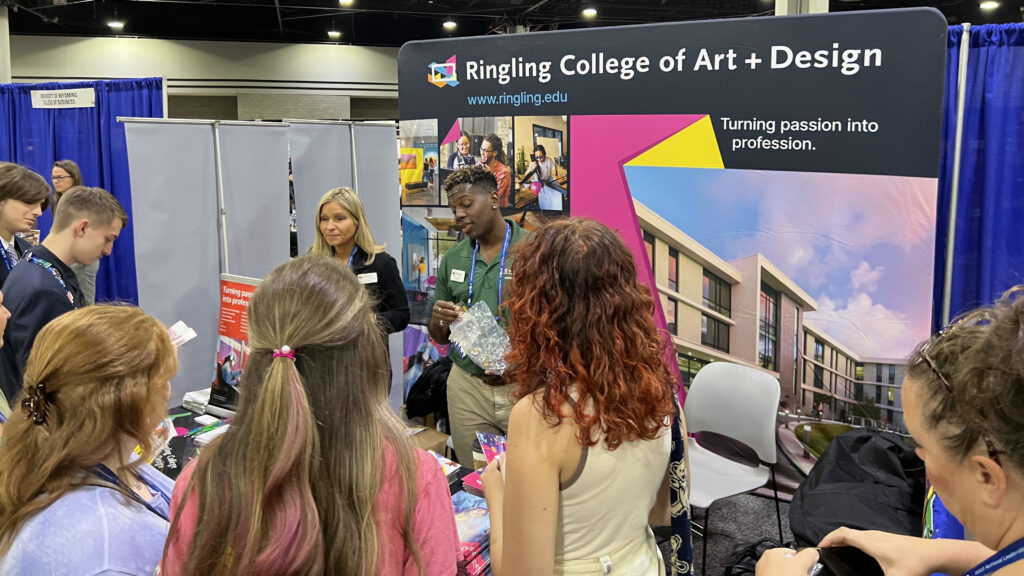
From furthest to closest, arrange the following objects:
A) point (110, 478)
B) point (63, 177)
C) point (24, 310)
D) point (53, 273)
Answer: point (63, 177)
point (53, 273)
point (24, 310)
point (110, 478)

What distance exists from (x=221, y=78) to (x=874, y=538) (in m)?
11.4

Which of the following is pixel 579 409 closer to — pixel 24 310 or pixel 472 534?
pixel 472 534

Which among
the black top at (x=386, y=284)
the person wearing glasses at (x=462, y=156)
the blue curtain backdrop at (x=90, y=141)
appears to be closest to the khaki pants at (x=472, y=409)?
the black top at (x=386, y=284)

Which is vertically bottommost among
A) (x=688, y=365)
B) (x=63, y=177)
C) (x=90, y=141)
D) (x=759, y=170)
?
(x=688, y=365)

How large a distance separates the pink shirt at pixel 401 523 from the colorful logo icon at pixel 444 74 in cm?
279

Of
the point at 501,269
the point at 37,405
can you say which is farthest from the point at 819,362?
the point at 37,405

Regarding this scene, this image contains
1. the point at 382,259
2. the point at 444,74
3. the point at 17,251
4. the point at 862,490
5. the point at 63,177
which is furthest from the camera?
the point at 63,177

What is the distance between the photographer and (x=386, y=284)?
3.37 meters

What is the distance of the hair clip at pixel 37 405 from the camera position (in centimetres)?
115

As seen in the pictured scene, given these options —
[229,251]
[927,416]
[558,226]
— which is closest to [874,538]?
[927,416]

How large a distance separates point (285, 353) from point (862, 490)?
2429 millimetres

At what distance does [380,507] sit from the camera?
1129 millimetres

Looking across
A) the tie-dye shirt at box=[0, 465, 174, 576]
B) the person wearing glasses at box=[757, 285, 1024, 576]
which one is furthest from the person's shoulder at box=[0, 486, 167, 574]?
the person wearing glasses at box=[757, 285, 1024, 576]

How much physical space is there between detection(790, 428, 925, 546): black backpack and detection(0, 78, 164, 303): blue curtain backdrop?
5.88 meters
